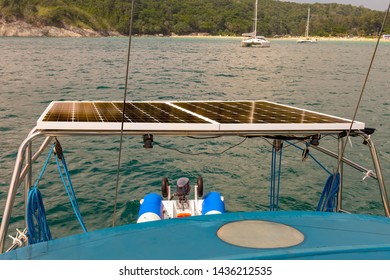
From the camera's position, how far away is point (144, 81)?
45281 mm

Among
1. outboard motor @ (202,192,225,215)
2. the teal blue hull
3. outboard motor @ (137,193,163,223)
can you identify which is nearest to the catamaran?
the teal blue hull

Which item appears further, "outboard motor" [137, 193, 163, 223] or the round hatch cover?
"outboard motor" [137, 193, 163, 223]

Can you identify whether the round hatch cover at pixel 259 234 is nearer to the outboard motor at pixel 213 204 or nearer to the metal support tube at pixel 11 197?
the metal support tube at pixel 11 197

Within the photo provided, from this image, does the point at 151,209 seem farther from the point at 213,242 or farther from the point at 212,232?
the point at 213,242

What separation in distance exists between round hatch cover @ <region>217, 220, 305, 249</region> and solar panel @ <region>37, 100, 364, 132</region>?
2418 millimetres

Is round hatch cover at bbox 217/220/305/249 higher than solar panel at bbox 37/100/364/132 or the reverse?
the reverse

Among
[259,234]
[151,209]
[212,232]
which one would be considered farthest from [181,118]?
[259,234]

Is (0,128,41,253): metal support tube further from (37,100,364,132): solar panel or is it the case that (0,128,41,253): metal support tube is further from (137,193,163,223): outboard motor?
(137,193,163,223): outboard motor

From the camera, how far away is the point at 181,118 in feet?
21.2

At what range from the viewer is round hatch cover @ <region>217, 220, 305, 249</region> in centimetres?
310

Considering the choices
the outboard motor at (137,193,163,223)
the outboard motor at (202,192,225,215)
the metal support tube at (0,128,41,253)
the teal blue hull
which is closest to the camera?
the teal blue hull

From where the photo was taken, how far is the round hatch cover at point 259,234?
310cm

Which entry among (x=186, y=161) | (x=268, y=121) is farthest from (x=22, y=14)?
(x=268, y=121)

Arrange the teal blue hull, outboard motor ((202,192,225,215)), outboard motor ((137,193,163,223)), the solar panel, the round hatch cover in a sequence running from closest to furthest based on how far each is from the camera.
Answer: the teal blue hull < the round hatch cover < the solar panel < outboard motor ((137,193,163,223)) < outboard motor ((202,192,225,215))
